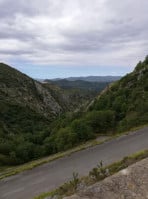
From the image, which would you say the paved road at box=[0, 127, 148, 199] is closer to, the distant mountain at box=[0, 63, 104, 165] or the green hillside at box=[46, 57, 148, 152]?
the green hillside at box=[46, 57, 148, 152]

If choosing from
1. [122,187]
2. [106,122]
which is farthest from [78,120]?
[122,187]

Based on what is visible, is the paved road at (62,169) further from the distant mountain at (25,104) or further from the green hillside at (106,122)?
the distant mountain at (25,104)

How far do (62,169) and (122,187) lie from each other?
6.18 meters

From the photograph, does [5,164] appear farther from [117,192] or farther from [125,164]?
[117,192]

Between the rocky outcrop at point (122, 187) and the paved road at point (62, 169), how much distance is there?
4.23 m

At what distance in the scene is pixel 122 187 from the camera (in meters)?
6.74

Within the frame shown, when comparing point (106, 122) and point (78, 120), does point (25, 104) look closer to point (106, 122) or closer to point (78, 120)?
point (78, 120)

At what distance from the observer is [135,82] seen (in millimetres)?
39312

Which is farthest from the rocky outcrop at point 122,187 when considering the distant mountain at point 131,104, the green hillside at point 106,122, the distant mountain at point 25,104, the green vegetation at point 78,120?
the distant mountain at point 25,104

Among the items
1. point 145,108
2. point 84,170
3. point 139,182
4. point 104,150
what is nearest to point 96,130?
point 145,108

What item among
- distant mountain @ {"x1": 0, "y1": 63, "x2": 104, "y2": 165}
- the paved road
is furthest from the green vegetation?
the paved road

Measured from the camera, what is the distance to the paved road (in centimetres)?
1121

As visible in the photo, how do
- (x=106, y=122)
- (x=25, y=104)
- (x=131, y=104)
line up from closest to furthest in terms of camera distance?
(x=106, y=122)
(x=131, y=104)
(x=25, y=104)

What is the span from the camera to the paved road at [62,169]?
11211mm
